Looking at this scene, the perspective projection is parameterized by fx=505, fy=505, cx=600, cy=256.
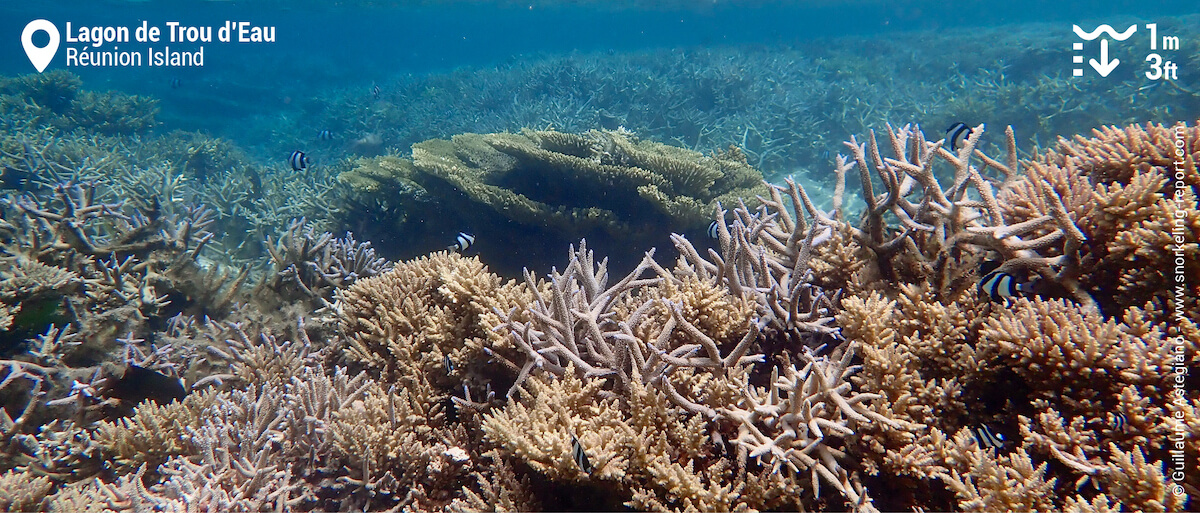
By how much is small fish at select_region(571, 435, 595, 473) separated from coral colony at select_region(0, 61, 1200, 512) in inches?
0.4

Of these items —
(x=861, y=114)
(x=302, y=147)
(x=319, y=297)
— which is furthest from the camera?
(x=302, y=147)

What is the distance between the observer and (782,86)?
14.6 meters

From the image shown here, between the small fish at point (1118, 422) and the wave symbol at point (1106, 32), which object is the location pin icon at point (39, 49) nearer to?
the small fish at point (1118, 422)

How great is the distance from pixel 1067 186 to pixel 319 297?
17.8ft

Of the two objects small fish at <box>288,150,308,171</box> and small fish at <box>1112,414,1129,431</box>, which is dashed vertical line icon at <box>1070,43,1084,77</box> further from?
small fish at <box>288,150,308,171</box>

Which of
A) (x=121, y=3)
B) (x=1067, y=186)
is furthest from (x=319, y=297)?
(x=121, y=3)

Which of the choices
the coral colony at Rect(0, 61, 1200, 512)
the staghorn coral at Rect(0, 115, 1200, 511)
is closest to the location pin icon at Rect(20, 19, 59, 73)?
the coral colony at Rect(0, 61, 1200, 512)

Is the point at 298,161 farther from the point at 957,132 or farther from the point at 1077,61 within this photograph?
the point at 1077,61

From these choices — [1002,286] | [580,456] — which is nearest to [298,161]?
[580,456]

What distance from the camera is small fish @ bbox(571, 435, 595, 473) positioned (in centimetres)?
197

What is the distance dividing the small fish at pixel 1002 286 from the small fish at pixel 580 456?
81.6 inches

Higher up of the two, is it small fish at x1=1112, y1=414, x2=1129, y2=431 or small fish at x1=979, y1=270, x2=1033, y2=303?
small fish at x1=979, y1=270, x2=1033, y2=303

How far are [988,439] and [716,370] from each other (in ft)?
3.68

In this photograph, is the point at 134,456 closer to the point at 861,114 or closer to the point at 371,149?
the point at 371,149
